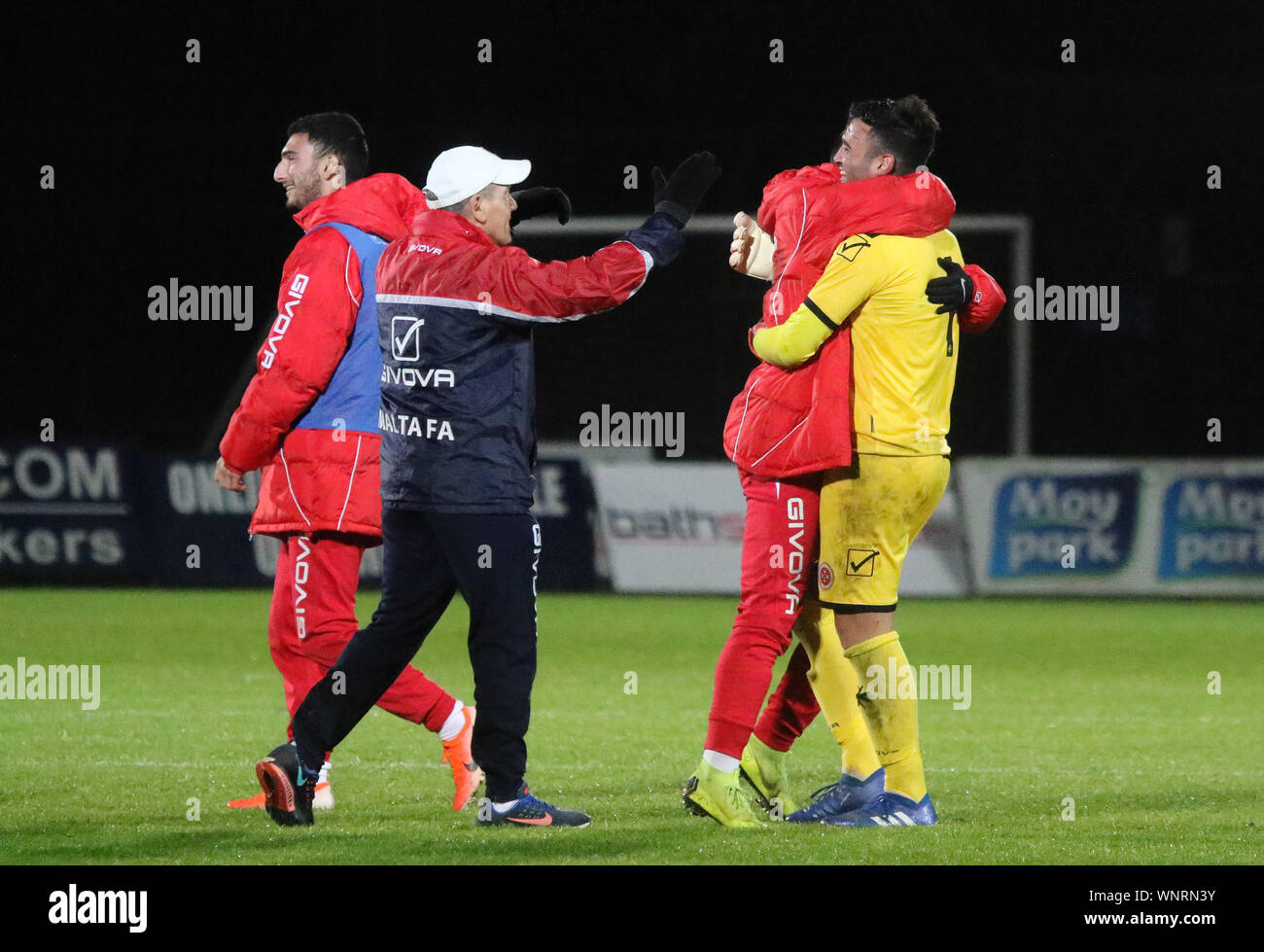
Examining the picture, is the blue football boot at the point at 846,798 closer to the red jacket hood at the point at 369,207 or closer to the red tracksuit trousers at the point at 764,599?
the red tracksuit trousers at the point at 764,599

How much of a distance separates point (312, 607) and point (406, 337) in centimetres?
110

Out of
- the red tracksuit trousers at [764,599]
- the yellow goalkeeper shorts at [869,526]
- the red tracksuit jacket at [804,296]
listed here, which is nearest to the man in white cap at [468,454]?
the red tracksuit jacket at [804,296]

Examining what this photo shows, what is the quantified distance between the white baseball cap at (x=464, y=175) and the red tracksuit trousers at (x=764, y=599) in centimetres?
125

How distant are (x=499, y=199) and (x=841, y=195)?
107 centimetres

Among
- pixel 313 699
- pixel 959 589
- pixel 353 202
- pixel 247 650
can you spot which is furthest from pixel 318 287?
pixel 959 589

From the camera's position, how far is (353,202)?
6691mm

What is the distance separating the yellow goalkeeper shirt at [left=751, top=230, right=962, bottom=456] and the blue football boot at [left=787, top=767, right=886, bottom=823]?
1.10 m

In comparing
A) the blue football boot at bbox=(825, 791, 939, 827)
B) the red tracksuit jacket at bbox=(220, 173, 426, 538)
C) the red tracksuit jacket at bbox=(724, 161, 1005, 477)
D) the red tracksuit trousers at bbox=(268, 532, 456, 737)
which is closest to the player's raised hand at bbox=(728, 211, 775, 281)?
the red tracksuit jacket at bbox=(724, 161, 1005, 477)

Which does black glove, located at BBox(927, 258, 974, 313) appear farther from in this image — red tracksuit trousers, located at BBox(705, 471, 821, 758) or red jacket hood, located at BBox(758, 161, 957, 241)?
red tracksuit trousers, located at BBox(705, 471, 821, 758)

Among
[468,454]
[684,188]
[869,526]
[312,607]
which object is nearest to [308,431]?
[312,607]

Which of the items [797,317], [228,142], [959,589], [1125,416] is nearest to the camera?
[797,317]

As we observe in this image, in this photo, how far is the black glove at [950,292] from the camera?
19.9ft

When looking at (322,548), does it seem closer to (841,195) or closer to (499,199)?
(499,199)
